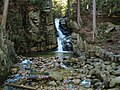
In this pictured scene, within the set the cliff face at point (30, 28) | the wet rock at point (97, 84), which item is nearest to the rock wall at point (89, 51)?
the cliff face at point (30, 28)

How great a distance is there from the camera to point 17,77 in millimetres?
9078

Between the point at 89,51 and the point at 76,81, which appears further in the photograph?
the point at 89,51

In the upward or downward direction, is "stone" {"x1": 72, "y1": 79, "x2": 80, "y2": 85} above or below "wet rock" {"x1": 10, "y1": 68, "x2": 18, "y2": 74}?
below

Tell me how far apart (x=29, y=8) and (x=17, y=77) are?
368 inches

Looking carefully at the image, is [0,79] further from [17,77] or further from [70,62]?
[70,62]

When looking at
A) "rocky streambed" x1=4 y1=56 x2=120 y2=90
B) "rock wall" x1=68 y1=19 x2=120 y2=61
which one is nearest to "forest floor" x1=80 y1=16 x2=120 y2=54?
"rock wall" x1=68 y1=19 x2=120 y2=61

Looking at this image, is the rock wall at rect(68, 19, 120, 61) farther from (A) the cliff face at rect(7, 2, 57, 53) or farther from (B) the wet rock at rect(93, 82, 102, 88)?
(B) the wet rock at rect(93, 82, 102, 88)

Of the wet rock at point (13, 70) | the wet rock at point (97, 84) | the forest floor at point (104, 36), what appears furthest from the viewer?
the forest floor at point (104, 36)

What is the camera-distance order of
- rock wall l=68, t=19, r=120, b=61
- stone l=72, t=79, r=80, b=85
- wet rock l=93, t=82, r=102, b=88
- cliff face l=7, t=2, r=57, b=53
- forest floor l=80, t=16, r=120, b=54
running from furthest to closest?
1. cliff face l=7, t=2, r=57, b=53
2. forest floor l=80, t=16, r=120, b=54
3. rock wall l=68, t=19, r=120, b=61
4. stone l=72, t=79, r=80, b=85
5. wet rock l=93, t=82, r=102, b=88

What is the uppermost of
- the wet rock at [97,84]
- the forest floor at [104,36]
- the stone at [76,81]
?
the forest floor at [104,36]

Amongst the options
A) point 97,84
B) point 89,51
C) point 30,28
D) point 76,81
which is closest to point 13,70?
point 76,81

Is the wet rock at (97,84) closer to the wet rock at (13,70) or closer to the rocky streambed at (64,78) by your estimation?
the rocky streambed at (64,78)

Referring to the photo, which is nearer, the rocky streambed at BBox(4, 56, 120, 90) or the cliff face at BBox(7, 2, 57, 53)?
the rocky streambed at BBox(4, 56, 120, 90)

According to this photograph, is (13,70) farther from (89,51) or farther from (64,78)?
(89,51)
